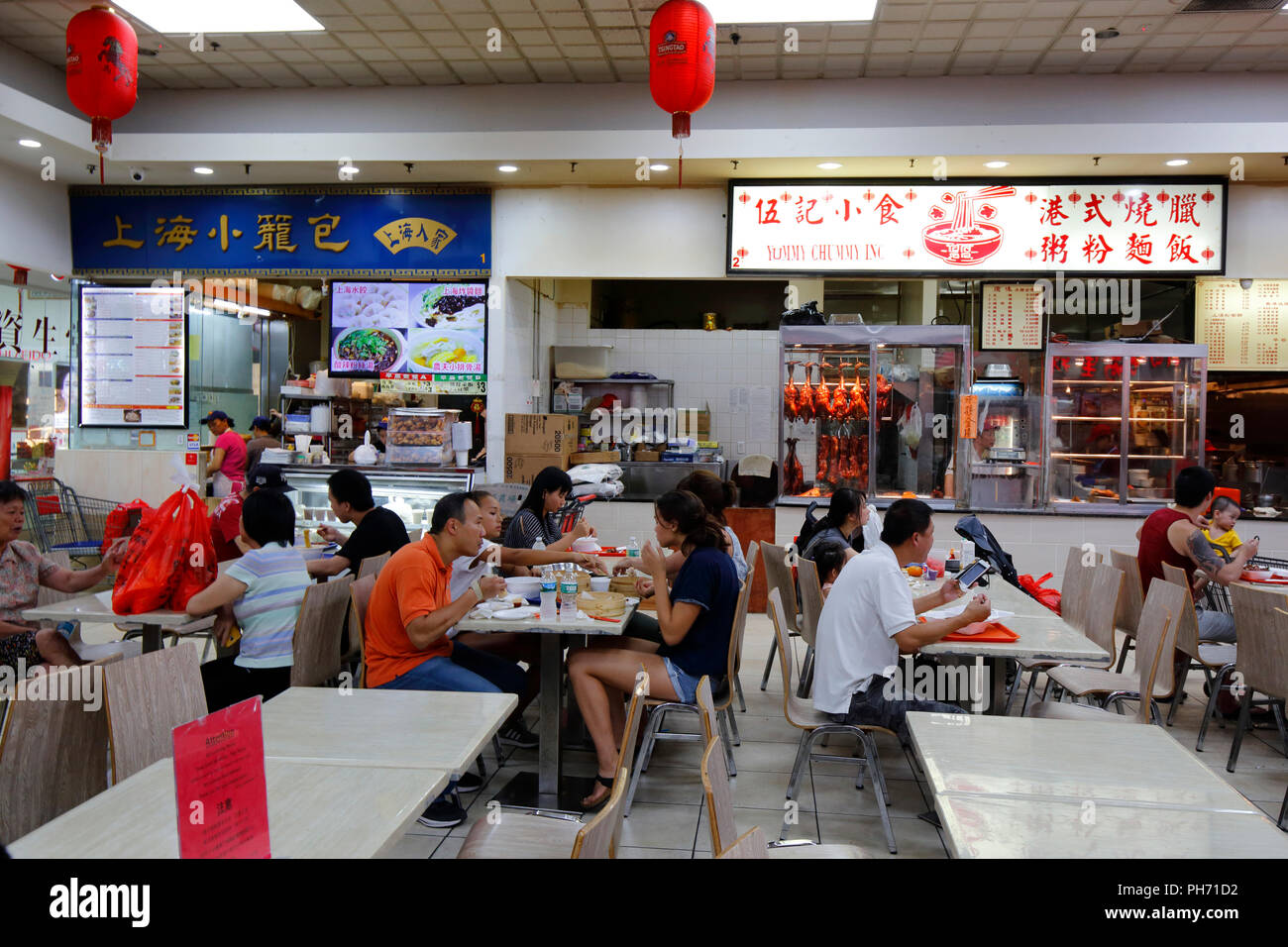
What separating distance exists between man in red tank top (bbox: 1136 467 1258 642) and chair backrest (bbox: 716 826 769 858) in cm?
433

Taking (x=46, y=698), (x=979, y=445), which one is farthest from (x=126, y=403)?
(x=979, y=445)

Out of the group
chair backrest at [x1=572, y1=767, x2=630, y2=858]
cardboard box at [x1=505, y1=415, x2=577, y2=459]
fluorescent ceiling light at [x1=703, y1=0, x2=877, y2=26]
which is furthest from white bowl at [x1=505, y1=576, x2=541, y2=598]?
fluorescent ceiling light at [x1=703, y1=0, x2=877, y2=26]

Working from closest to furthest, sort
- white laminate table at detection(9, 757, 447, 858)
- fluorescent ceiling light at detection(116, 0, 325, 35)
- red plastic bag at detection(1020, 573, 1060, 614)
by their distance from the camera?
1. white laminate table at detection(9, 757, 447, 858)
2. fluorescent ceiling light at detection(116, 0, 325, 35)
3. red plastic bag at detection(1020, 573, 1060, 614)

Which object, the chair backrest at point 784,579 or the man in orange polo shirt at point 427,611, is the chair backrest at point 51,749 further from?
the chair backrest at point 784,579

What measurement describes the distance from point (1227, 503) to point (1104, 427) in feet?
7.54

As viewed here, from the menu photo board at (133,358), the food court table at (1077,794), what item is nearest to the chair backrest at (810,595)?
the food court table at (1077,794)

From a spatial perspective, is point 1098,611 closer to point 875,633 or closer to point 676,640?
point 875,633

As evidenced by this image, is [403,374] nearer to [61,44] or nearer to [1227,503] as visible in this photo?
[61,44]

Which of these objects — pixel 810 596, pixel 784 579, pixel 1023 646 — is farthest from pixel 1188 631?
pixel 784 579

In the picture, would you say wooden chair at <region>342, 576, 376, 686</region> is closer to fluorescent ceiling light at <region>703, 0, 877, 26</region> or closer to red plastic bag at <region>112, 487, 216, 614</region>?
red plastic bag at <region>112, 487, 216, 614</region>

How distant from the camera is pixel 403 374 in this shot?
7.91 m

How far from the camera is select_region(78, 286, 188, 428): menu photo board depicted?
8.12 meters

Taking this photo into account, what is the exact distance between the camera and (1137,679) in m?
4.16
